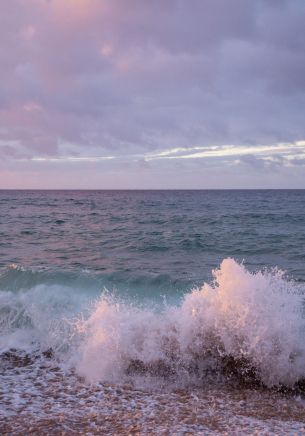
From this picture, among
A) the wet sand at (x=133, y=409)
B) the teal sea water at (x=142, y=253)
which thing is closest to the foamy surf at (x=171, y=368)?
the wet sand at (x=133, y=409)

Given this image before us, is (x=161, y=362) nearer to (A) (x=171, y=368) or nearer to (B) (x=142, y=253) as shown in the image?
(A) (x=171, y=368)

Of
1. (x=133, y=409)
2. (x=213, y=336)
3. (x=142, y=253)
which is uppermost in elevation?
(x=213, y=336)

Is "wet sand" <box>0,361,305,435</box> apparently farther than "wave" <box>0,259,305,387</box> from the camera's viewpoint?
No

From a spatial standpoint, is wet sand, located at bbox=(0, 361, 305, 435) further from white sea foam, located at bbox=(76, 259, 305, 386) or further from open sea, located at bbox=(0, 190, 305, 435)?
white sea foam, located at bbox=(76, 259, 305, 386)

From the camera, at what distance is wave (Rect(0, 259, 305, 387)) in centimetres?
568

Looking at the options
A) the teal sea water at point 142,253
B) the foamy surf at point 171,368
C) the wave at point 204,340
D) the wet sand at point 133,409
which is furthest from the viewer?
the teal sea water at point 142,253

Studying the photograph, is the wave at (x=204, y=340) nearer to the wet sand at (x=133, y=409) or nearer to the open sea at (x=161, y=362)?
the open sea at (x=161, y=362)

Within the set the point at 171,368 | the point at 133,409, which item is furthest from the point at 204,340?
the point at 133,409

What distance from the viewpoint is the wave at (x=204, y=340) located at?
5.68 m

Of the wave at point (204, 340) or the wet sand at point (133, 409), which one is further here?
the wave at point (204, 340)

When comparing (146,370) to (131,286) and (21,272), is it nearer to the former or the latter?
(131,286)

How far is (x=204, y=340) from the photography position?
6051mm

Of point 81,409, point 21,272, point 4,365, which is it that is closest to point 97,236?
point 21,272

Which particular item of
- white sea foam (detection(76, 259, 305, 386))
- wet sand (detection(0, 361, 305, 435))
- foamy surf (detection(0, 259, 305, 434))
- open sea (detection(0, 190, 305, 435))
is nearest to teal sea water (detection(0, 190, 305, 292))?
open sea (detection(0, 190, 305, 435))
